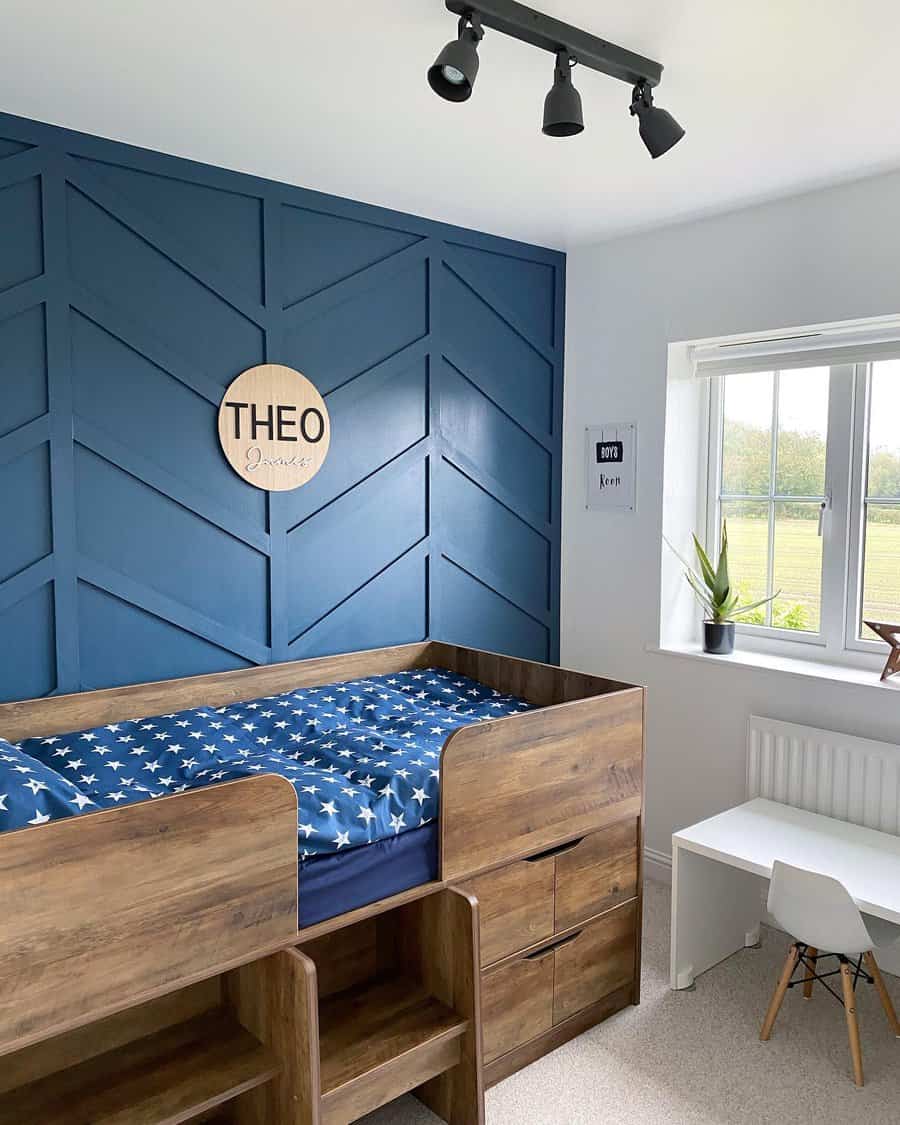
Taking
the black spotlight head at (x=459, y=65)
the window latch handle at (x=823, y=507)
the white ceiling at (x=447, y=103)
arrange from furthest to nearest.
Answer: the window latch handle at (x=823, y=507)
the white ceiling at (x=447, y=103)
the black spotlight head at (x=459, y=65)

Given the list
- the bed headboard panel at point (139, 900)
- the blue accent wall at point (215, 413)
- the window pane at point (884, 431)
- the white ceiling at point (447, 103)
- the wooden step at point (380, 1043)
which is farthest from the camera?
Result: the window pane at point (884, 431)

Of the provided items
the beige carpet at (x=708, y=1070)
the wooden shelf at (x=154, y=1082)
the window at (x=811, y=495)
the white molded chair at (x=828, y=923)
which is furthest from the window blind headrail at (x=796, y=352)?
the wooden shelf at (x=154, y=1082)

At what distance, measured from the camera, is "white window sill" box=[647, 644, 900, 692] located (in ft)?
9.82

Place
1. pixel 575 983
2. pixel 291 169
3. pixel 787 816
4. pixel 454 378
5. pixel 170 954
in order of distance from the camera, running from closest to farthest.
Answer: pixel 170 954
pixel 575 983
pixel 291 169
pixel 787 816
pixel 454 378

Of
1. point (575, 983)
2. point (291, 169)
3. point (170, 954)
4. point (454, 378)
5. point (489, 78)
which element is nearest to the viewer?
point (170, 954)

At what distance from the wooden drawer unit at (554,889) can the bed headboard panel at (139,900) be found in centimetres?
62

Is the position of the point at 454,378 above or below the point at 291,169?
below

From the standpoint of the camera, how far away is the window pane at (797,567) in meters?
3.31

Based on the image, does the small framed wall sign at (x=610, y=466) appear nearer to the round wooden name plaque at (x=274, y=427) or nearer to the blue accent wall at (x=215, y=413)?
the blue accent wall at (x=215, y=413)

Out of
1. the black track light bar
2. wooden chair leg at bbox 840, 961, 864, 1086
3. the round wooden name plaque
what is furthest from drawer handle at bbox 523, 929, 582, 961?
the black track light bar

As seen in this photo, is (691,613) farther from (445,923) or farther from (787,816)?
(445,923)

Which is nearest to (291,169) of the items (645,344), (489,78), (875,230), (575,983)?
(489,78)

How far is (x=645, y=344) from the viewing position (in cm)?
354

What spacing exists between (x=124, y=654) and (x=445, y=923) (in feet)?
4.07
